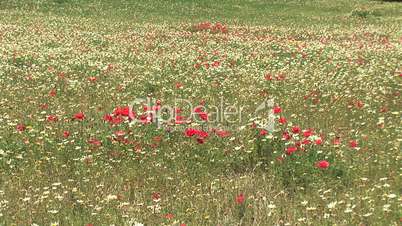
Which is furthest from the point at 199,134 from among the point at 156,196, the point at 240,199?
the point at 240,199

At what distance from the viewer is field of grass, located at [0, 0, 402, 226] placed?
6.48 meters

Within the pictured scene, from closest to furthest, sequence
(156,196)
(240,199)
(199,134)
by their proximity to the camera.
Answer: (240,199) < (156,196) < (199,134)

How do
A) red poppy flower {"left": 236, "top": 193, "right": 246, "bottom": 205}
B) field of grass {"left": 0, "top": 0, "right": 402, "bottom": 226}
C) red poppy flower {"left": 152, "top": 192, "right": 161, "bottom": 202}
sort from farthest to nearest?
red poppy flower {"left": 152, "top": 192, "right": 161, "bottom": 202} < field of grass {"left": 0, "top": 0, "right": 402, "bottom": 226} < red poppy flower {"left": 236, "top": 193, "right": 246, "bottom": 205}

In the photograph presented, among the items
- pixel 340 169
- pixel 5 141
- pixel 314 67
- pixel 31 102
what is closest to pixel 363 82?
pixel 314 67

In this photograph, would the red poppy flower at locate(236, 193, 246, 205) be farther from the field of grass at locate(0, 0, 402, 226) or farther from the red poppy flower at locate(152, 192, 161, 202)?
the red poppy flower at locate(152, 192, 161, 202)

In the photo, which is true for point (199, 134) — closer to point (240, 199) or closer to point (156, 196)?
point (156, 196)

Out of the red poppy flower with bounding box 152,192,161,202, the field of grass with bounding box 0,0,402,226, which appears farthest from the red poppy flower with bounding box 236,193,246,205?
the red poppy flower with bounding box 152,192,161,202

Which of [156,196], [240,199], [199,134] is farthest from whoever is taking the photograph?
[199,134]

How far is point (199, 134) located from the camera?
7926 mm

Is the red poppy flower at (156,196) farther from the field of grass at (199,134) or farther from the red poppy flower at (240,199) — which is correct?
the red poppy flower at (240,199)

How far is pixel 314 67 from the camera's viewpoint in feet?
56.3

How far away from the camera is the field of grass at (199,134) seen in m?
6.48

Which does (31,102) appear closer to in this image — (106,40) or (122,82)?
(122,82)

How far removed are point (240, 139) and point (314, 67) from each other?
9023 mm
